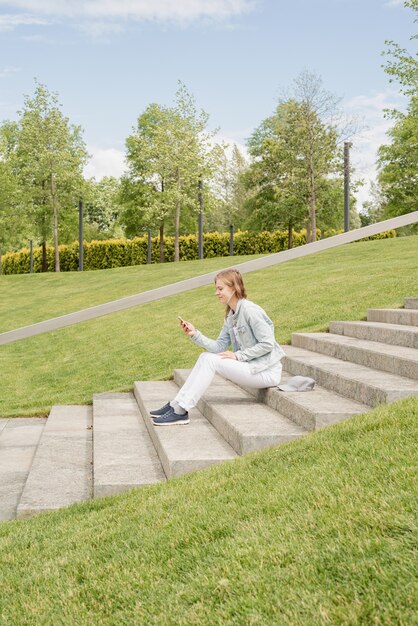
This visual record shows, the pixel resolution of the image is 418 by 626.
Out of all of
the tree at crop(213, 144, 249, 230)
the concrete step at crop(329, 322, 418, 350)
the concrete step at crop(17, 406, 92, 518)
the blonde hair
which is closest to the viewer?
the concrete step at crop(17, 406, 92, 518)

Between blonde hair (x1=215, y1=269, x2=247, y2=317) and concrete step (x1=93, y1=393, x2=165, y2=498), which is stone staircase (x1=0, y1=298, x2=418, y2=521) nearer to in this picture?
concrete step (x1=93, y1=393, x2=165, y2=498)

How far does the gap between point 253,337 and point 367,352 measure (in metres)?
1.14

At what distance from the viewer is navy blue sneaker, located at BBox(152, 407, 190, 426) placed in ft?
19.5

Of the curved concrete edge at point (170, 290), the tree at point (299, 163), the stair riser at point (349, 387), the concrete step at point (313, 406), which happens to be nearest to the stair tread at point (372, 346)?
the stair riser at point (349, 387)

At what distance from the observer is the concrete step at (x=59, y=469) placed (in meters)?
4.77

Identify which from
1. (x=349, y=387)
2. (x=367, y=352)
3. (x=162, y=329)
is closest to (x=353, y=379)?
(x=349, y=387)

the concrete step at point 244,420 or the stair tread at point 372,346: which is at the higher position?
the stair tread at point 372,346

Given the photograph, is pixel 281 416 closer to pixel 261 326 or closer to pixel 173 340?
pixel 261 326

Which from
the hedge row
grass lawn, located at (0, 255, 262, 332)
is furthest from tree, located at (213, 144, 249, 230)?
grass lawn, located at (0, 255, 262, 332)

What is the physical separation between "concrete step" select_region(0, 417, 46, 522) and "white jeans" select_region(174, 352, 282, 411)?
143 centimetres

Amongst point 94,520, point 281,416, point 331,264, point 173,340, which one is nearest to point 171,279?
point 331,264

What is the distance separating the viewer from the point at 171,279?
22.9 meters

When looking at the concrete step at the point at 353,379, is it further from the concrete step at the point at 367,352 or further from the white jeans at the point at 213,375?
the white jeans at the point at 213,375

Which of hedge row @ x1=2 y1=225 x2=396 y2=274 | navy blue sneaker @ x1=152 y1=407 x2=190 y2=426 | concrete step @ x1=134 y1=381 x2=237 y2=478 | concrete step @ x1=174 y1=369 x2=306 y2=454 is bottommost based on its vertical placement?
concrete step @ x1=134 y1=381 x2=237 y2=478
